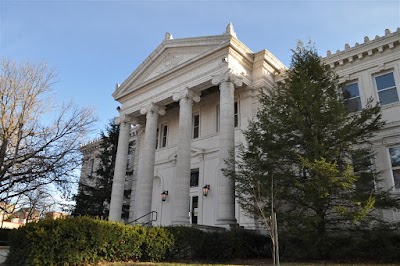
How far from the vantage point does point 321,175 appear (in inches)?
443

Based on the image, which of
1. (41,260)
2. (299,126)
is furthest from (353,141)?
(41,260)

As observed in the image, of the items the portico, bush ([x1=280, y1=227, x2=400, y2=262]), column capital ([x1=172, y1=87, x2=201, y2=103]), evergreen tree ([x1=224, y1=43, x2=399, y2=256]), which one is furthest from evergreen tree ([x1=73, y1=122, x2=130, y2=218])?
bush ([x1=280, y1=227, x2=400, y2=262])

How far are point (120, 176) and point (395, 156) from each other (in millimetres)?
16527

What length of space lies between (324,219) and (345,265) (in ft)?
6.00

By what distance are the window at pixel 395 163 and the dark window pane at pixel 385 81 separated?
3.42m

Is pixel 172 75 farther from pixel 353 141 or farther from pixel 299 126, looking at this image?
pixel 353 141

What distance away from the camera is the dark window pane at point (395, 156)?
1615 cm

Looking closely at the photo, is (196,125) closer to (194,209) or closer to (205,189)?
(205,189)

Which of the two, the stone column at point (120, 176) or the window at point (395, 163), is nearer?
the window at point (395, 163)

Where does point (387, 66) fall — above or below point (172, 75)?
below

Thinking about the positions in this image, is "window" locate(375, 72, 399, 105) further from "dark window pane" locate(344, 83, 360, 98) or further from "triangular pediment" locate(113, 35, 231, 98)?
"triangular pediment" locate(113, 35, 231, 98)

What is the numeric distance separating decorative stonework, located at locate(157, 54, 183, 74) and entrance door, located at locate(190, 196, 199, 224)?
8.92 meters

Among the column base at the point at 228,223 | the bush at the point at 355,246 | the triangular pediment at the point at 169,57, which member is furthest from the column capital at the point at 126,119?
the bush at the point at 355,246

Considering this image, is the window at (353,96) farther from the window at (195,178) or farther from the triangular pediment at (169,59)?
the window at (195,178)
